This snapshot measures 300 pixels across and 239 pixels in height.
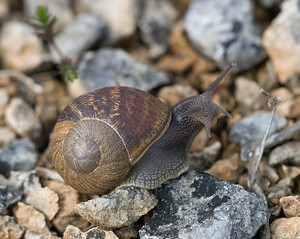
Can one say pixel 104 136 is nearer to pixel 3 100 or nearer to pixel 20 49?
pixel 3 100

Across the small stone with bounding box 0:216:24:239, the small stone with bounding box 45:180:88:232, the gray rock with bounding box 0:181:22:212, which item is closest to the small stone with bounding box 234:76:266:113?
the small stone with bounding box 45:180:88:232

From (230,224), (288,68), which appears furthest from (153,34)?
(230,224)

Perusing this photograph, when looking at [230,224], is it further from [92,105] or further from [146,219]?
[92,105]

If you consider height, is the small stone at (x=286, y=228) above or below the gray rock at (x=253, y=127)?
below

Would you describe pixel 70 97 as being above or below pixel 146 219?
above

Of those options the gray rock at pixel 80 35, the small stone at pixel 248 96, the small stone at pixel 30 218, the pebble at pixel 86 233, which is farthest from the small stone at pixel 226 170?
the gray rock at pixel 80 35

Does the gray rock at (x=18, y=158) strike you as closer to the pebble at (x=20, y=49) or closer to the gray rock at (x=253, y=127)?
the pebble at (x=20, y=49)
